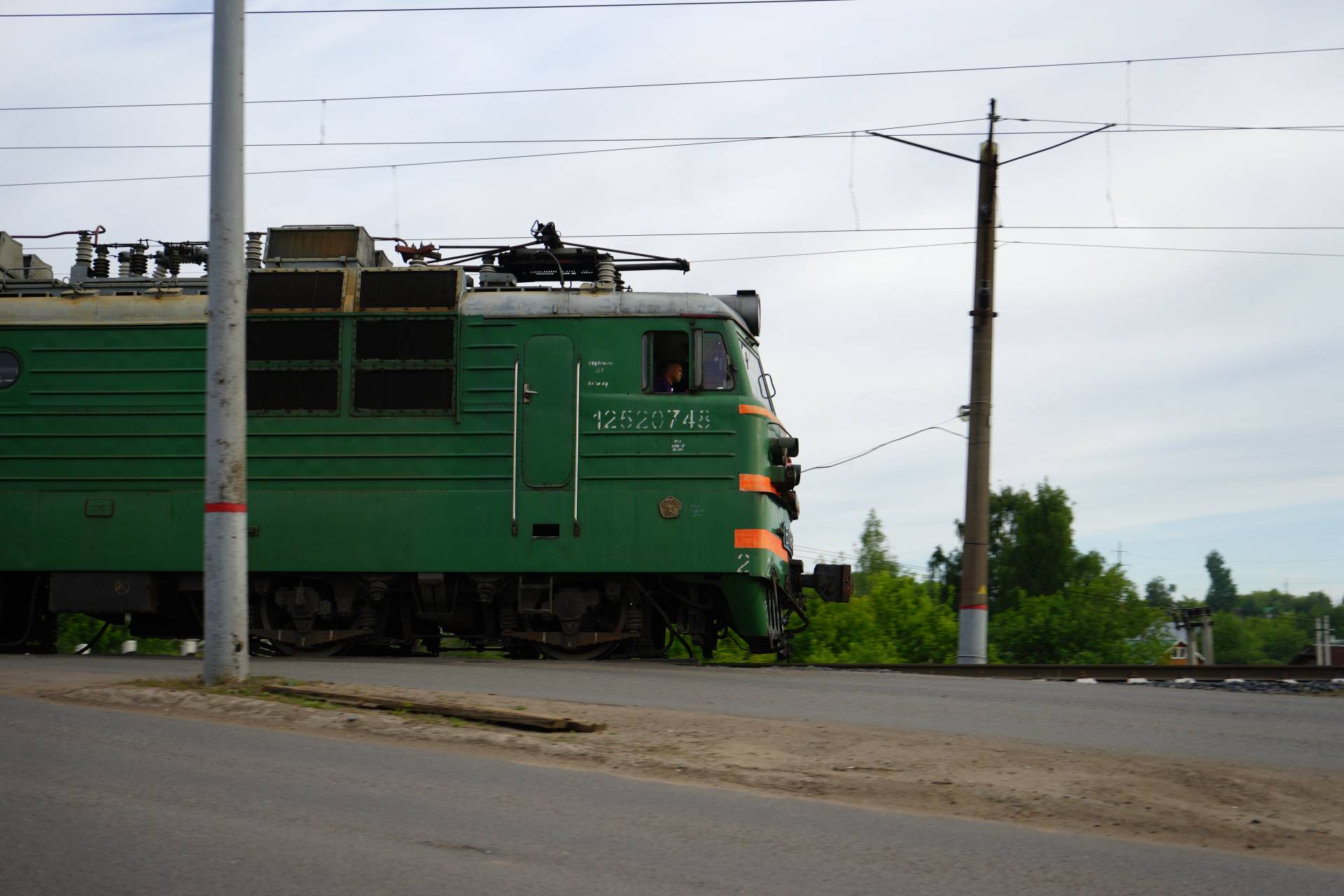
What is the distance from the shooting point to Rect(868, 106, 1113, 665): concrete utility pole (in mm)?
16453

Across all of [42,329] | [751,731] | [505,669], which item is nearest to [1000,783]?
[751,731]

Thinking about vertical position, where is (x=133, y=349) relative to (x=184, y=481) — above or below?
above

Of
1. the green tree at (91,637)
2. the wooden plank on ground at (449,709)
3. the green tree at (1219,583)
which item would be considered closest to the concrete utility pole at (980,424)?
the wooden plank on ground at (449,709)

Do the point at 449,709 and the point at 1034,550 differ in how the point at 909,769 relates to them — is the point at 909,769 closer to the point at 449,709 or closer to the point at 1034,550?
the point at 449,709

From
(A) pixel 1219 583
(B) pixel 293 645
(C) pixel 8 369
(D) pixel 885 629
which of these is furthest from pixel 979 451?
(A) pixel 1219 583

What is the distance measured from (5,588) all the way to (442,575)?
5123 mm

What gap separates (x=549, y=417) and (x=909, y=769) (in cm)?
683

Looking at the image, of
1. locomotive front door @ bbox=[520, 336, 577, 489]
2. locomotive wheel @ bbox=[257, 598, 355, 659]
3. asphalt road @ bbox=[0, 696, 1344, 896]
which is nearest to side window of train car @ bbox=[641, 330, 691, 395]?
locomotive front door @ bbox=[520, 336, 577, 489]

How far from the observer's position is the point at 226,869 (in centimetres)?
505

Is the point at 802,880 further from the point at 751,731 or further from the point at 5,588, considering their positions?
the point at 5,588

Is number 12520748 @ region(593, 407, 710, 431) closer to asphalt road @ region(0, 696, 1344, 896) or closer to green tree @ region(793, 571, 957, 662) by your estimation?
asphalt road @ region(0, 696, 1344, 896)

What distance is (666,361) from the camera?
13.5 metres

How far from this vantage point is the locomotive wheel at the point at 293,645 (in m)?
13.8

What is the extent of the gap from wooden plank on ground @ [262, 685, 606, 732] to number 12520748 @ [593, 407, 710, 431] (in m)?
4.48
